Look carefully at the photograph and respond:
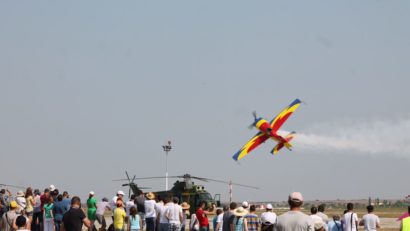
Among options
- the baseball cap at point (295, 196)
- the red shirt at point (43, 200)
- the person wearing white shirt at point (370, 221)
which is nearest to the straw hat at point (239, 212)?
the person wearing white shirt at point (370, 221)

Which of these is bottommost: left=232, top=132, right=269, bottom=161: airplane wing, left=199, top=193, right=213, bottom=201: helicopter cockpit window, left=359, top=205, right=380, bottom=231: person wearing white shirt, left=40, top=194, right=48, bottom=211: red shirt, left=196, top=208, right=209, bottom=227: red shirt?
left=359, top=205, right=380, bottom=231: person wearing white shirt

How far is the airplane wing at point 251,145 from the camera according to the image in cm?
4044

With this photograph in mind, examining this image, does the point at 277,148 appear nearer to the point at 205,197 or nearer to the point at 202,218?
the point at 205,197

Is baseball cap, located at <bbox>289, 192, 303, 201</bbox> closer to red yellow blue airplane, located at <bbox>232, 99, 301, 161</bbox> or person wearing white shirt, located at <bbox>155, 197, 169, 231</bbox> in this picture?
person wearing white shirt, located at <bbox>155, 197, 169, 231</bbox>

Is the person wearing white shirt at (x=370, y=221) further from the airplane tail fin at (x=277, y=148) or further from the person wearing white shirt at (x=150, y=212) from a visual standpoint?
the airplane tail fin at (x=277, y=148)

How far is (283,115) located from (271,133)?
2.76m

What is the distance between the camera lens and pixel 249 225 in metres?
20.2

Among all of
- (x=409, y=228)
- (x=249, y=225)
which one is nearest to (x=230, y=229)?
(x=249, y=225)

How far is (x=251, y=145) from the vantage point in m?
41.6

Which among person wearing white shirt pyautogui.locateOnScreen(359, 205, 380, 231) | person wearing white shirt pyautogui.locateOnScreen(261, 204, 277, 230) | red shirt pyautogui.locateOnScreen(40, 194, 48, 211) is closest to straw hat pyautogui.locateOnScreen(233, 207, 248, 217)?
person wearing white shirt pyautogui.locateOnScreen(261, 204, 277, 230)

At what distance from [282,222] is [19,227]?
5.17 metres

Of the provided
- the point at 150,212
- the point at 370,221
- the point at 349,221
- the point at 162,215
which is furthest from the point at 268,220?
the point at 150,212

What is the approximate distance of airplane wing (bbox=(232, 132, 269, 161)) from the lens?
40438 millimetres

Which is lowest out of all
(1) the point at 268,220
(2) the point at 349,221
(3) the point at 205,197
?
(1) the point at 268,220
